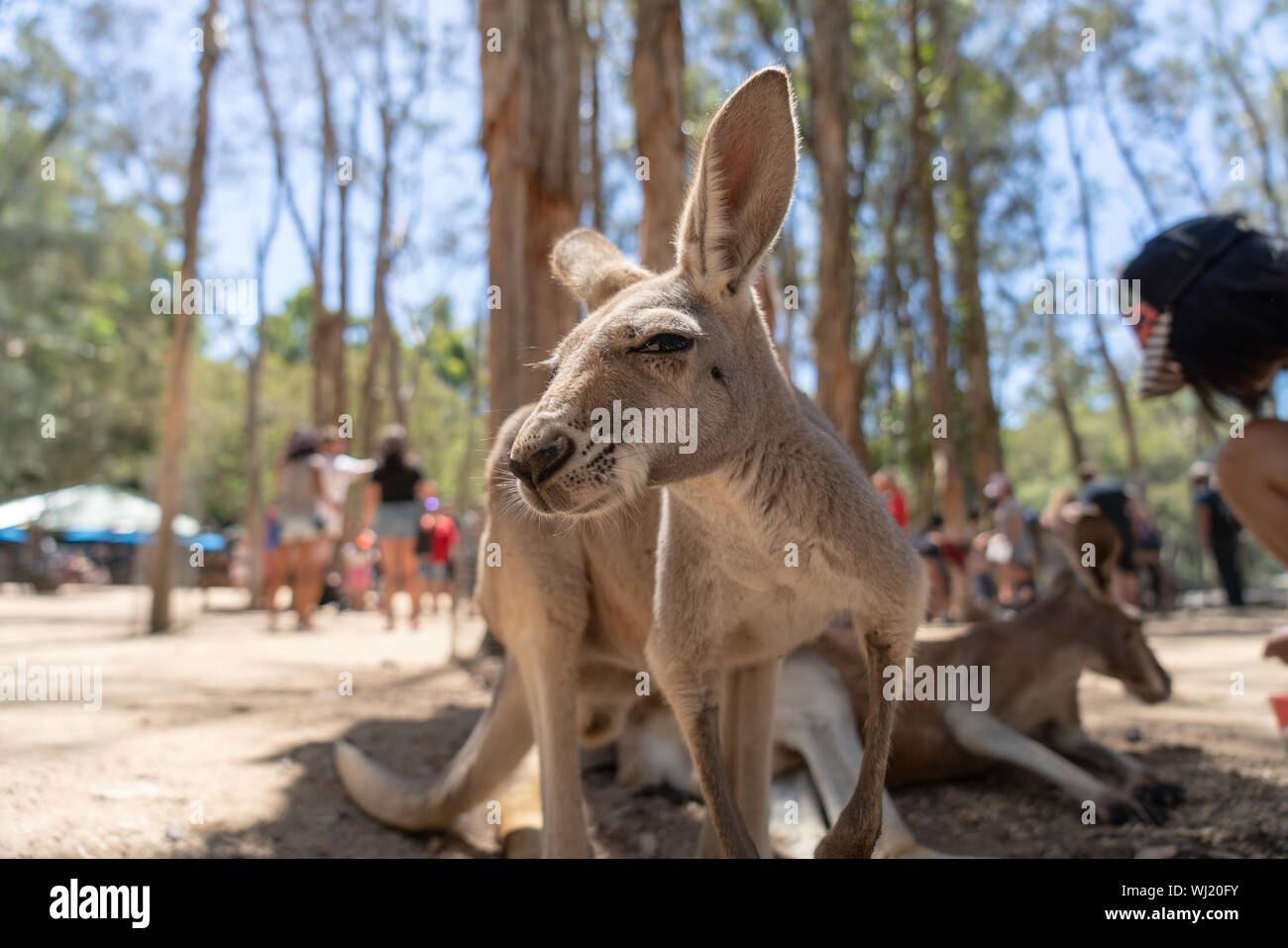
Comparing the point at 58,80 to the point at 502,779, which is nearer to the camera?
the point at 502,779

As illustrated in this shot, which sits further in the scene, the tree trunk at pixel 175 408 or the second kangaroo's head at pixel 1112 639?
the tree trunk at pixel 175 408

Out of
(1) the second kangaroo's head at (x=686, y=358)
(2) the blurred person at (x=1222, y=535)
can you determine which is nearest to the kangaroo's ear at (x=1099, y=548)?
(1) the second kangaroo's head at (x=686, y=358)

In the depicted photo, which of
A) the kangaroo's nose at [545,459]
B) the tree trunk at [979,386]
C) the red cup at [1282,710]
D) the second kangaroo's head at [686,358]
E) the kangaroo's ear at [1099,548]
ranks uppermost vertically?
the tree trunk at [979,386]

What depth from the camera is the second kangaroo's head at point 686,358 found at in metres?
1.72

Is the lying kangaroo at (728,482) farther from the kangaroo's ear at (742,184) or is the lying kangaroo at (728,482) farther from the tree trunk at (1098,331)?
the tree trunk at (1098,331)

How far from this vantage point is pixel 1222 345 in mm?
2666

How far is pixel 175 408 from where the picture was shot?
9305mm

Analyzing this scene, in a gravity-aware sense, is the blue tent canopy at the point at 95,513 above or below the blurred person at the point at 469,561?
above

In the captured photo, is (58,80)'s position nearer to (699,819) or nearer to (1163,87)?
(699,819)

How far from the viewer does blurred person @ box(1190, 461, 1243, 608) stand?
12.4 m

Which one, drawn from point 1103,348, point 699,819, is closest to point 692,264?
point 699,819

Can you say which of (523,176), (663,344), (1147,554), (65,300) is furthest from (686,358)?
(65,300)

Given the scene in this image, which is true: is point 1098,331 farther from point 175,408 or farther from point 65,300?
point 65,300
